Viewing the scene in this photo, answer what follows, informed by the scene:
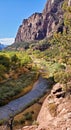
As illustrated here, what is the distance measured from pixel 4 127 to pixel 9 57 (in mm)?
50648

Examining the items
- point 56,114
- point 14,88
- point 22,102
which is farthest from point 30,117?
point 14,88

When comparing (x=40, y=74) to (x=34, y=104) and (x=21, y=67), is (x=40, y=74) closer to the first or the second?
(x=21, y=67)

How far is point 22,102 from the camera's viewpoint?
5044cm

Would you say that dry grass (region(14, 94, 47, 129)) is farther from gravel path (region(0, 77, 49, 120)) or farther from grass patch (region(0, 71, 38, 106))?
grass patch (region(0, 71, 38, 106))

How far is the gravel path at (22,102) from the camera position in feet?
144

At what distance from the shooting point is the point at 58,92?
4419 centimetres

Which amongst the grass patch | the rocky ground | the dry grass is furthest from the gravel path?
the rocky ground

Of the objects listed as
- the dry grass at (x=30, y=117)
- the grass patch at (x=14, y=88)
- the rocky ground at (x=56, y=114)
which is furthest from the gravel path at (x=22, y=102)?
the rocky ground at (x=56, y=114)

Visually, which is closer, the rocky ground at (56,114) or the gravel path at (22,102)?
the rocky ground at (56,114)

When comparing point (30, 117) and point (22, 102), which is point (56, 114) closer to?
point (30, 117)

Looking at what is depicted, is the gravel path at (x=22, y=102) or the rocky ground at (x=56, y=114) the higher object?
the gravel path at (x=22, y=102)

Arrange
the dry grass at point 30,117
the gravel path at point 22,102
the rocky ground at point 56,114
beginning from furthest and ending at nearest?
the gravel path at point 22,102, the dry grass at point 30,117, the rocky ground at point 56,114

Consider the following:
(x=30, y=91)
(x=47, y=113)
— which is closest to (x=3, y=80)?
(x=30, y=91)

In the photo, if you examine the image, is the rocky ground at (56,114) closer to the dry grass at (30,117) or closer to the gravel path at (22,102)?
the dry grass at (30,117)
